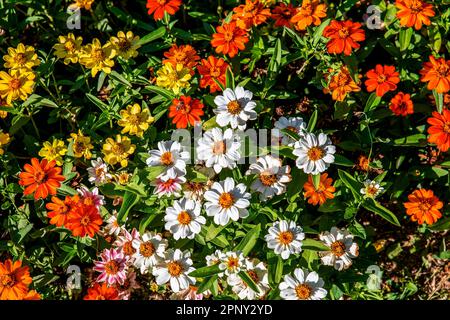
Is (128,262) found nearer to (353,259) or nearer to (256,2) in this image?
(353,259)

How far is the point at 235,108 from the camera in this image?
2369mm

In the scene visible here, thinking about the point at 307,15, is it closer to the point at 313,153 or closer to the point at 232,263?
the point at 313,153

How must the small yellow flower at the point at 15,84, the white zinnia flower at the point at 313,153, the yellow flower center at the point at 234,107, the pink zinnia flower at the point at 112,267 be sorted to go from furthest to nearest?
the pink zinnia flower at the point at 112,267, the small yellow flower at the point at 15,84, the yellow flower center at the point at 234,107, the white zinnia flower at the point at 313,153

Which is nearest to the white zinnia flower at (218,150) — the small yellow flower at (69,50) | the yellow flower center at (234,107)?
the yellow flower center at (234,107)

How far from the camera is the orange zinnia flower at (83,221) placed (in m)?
2.34

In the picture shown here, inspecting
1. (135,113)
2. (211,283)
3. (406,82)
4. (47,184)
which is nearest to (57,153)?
(47,184)

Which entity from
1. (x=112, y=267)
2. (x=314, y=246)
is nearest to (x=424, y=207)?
(x=314, y=246)

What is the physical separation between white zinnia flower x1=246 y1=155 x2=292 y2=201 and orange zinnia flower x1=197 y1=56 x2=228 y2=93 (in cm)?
51

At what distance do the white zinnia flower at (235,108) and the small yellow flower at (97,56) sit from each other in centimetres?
66

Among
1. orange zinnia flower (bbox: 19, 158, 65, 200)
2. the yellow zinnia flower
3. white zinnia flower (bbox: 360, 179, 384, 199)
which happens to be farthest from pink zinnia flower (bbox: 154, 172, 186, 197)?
white zinnia flower (bbox: 360, 179, 384, 199)

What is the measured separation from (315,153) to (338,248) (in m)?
0.57

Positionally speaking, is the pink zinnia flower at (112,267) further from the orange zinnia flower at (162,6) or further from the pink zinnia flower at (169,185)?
the orange zinnia flower at (162,6)

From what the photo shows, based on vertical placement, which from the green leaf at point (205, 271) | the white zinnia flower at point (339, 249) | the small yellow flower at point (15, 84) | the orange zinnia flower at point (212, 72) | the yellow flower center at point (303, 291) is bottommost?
the yellow flower center at point (303, 291)
